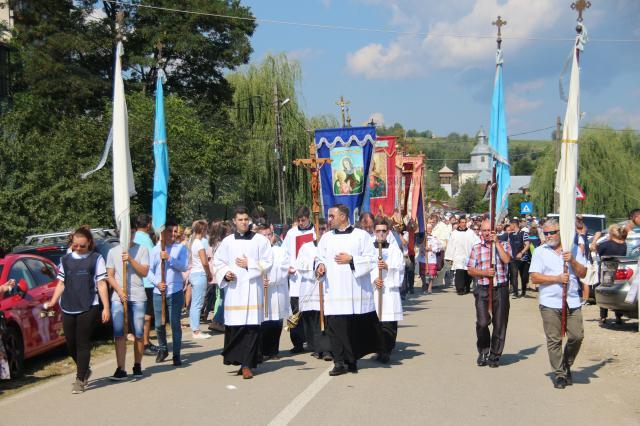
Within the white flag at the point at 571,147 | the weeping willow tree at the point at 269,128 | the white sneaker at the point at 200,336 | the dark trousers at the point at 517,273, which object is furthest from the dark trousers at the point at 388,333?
the weeping willow tree at the point at 269,128

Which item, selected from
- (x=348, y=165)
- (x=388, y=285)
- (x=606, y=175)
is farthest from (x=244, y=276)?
(x=606, y=175)

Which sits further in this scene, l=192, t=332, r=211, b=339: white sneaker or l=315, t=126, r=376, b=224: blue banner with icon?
l=315, t=126, r=376, b=224: blue banner with icon

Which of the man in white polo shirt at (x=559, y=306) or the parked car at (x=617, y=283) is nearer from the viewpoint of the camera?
the man in white polo shirt at (x=559, y=306)

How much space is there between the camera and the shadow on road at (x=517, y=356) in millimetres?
10805

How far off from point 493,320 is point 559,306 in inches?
59.2

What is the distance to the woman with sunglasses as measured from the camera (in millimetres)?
8961

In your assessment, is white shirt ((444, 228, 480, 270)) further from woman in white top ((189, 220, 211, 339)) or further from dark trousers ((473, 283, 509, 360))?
dark trousers ((473, 283, 509, 360))

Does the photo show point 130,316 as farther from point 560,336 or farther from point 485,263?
point 560,336

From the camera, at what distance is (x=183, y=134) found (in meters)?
29.3

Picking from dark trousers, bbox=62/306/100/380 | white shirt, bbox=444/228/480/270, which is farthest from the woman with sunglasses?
white shirt, bbox=444/228/480/270

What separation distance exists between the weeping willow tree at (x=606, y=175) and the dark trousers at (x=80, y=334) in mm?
43459

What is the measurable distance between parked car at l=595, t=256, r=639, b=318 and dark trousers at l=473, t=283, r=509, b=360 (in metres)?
4.44

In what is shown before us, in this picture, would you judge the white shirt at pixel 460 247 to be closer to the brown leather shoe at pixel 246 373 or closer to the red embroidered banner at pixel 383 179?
the red embroidered banner at pixel 383 179

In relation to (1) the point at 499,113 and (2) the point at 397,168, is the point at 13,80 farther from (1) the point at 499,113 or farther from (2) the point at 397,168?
(1) the point at 499,113
